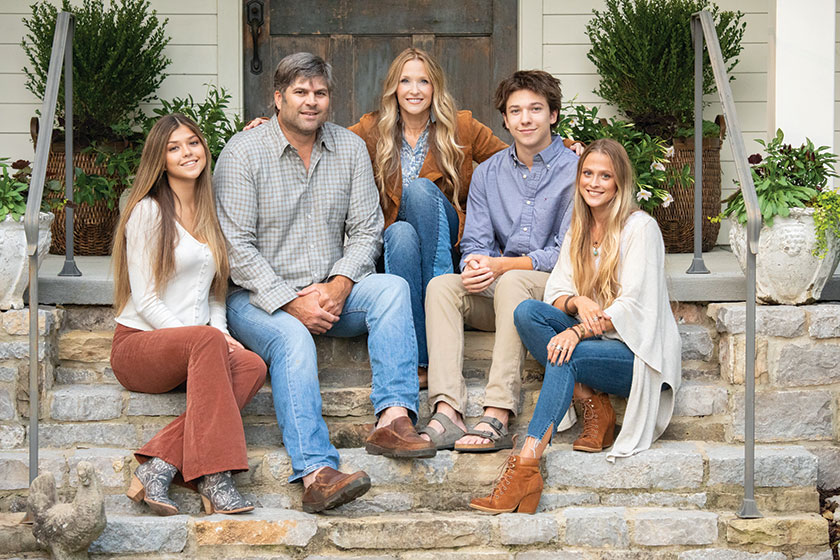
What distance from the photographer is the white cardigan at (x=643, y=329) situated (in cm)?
311

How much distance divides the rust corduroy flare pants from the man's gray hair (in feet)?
2.94

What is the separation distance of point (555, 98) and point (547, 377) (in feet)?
3.31

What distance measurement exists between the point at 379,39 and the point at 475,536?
9.76ft

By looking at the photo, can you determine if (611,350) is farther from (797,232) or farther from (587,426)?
(797,232)

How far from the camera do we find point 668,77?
4.79 m

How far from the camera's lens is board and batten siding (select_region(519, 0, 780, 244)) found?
5121 millimetres

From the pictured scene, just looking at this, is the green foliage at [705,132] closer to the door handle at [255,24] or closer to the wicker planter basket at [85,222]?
the door handle at [255,24]

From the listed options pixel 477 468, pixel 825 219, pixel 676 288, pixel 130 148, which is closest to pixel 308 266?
pixel 477 468

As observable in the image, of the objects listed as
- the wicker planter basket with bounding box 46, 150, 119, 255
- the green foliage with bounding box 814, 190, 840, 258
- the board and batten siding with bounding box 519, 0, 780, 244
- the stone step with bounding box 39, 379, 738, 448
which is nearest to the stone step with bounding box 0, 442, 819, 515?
the stone step with bounding box 39, 379, 738, 448

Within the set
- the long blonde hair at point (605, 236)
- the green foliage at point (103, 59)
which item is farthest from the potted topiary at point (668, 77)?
the green foliage at point (103, 59)

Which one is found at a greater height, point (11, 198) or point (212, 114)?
point (212, 114)

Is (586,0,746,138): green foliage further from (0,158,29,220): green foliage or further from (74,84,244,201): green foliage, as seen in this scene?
(0,158,29,220): green foliage

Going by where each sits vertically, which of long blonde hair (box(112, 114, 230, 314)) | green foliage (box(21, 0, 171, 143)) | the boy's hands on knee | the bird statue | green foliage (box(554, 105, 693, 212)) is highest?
green foliage (box(21, 0, 171, 143))

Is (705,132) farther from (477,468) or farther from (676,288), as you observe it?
(477,468)
